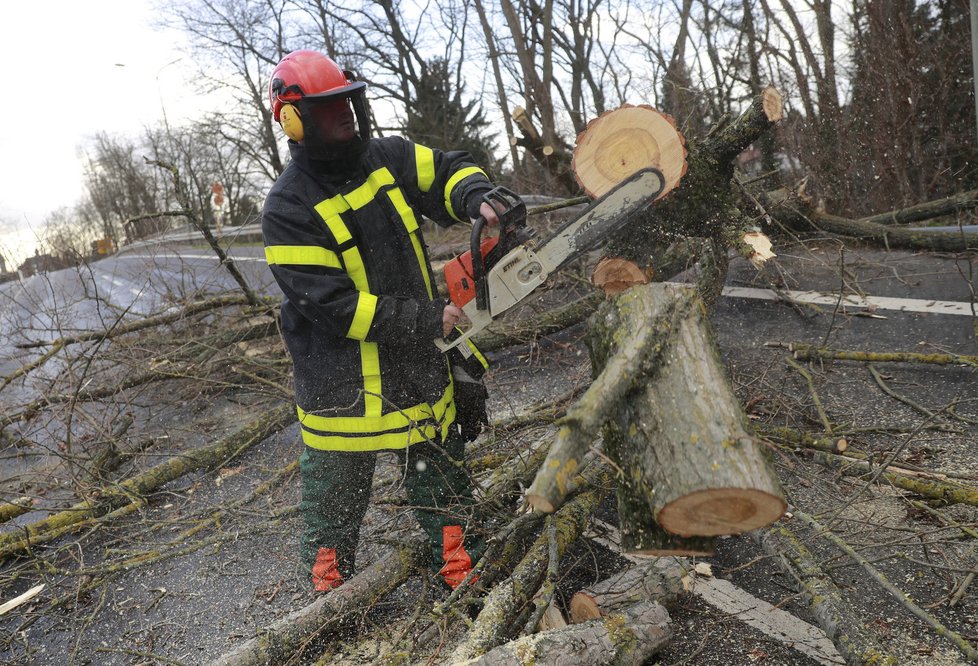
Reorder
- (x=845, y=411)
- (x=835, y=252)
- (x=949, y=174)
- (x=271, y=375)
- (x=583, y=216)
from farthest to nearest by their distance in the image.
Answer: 1. (x=949, y=174)
2. (x=835, y=252)
3. (x=271, y=375)
4. (x=845, y=411)
5. (x=583, y=216)

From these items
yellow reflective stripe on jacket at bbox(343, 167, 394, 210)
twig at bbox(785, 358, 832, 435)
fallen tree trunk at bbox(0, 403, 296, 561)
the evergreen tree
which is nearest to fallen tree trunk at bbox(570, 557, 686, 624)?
twig at bbox(785, 358, 832, 435)

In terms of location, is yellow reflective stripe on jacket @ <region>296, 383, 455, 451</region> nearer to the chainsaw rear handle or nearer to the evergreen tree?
the chainsaw rear handle

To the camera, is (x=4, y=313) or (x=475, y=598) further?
(x=4, y=313)

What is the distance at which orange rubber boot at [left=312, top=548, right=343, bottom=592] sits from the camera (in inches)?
90.4

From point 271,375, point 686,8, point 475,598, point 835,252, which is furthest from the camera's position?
point 686,8

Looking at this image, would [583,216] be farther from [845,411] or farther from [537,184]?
[537,184]

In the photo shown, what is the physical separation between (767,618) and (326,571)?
150 centimetres

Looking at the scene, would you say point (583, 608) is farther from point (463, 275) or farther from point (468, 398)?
point (463, 275)

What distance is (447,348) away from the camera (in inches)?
86.7

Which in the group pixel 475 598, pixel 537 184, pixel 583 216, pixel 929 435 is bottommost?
pixel 929 435

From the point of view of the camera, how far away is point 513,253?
2.07 metres

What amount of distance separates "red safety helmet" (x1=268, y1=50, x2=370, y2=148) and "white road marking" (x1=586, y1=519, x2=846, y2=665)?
176 cm

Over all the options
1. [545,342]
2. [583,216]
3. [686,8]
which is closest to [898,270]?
[545,342]

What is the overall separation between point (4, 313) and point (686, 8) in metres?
14.0
